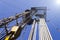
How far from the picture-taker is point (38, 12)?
31.4ft

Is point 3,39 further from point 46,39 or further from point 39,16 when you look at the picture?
point 39,16

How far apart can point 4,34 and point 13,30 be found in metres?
0.18

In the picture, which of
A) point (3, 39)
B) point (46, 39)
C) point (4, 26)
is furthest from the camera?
point (46, 39)

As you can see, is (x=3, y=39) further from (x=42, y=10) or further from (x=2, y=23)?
(x=42, y=10)

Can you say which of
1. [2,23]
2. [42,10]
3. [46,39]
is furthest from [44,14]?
[2,23]

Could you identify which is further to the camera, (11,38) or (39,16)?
(39,16)

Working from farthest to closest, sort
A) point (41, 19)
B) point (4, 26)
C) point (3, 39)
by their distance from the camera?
point (41, 19)
point (4, 26)
point (3, 39)

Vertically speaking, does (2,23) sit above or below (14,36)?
above

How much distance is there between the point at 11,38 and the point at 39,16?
7.31m

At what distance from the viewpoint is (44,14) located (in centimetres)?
975

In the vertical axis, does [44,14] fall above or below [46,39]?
above

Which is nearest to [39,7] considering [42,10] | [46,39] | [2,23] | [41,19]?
Result: [42,10]

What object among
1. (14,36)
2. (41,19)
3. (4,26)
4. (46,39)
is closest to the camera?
(14,36)

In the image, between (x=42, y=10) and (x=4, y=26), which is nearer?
(x=4, y=26)
